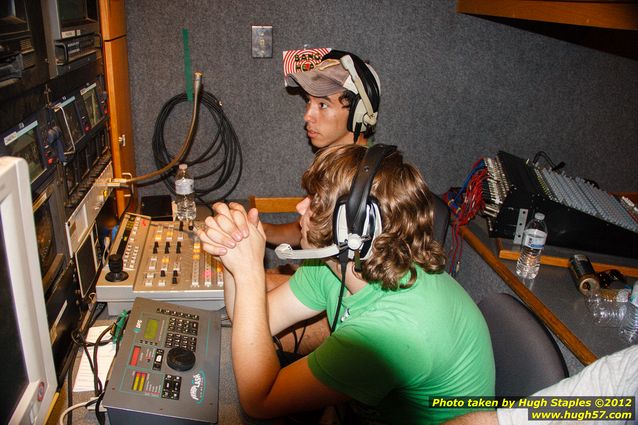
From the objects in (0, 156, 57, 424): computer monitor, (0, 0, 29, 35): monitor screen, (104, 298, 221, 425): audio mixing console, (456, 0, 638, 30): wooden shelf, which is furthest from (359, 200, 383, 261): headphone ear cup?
(456, 0, 638, 30): wooden shelf

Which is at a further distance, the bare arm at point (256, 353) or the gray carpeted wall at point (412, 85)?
the gray carpeted wall at point (412, 85)

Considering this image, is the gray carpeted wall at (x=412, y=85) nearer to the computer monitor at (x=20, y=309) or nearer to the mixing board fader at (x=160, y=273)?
the mixing board fader at (x=160, y=273)

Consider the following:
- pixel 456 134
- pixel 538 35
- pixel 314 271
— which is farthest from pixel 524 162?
pixel 314 271

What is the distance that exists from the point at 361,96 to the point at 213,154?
668 millimetres

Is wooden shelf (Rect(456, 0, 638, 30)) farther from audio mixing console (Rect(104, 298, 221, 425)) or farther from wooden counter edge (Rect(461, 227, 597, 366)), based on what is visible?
audio mixing console (Rect(104, 298, 221, 425))

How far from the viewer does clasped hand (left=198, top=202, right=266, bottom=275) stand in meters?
0.89

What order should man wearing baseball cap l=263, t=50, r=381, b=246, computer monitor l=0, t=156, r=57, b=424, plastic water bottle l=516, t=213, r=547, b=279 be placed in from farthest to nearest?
1. man wearing baseball cap l=263, t=50, r=381, b=246
2. plastic water bottle l=516, t=213, r=547, b=279
3. computer monitor l=0, t=156, r=57, b=424

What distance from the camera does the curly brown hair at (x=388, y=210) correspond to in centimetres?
85

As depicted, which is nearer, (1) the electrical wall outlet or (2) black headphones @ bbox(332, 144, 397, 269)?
(2) black headphones @ bbox(332, 144, 397, 269)

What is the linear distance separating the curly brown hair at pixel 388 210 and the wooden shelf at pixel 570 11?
0.64m

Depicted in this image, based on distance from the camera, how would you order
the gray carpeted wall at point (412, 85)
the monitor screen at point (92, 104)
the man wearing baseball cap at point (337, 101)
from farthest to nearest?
1. the gray carpeted wall at point (412, 85)
2. the man wearing baseball cap at point (337, 101)
3. the monitor screen at point (92, 104)

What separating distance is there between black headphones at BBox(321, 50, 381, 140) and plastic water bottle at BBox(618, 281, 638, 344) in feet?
2.97

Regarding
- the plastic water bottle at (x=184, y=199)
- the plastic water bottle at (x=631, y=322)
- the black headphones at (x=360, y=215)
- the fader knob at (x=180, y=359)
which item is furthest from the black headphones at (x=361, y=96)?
the fader knob at (x=180, y=359)

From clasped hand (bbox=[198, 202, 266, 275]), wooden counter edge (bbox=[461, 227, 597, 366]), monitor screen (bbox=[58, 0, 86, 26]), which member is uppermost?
monitor screen (bbox=[58, 0, 86, 26])
